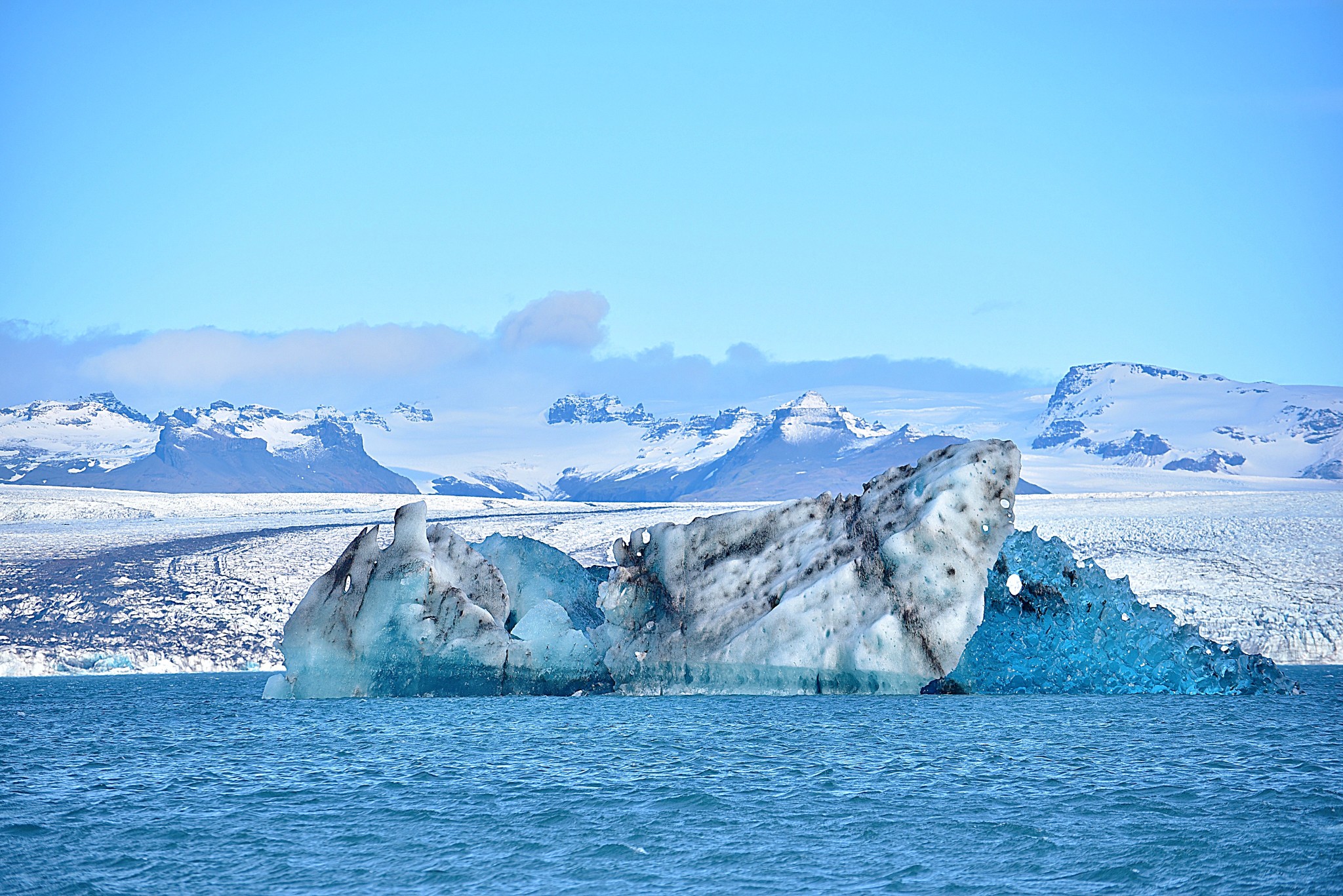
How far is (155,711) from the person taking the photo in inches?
1193

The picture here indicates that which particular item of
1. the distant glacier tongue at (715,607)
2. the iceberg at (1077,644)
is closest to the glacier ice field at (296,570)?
the iceberg at (1077,644)

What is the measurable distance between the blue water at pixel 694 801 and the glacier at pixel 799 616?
3.77 feet

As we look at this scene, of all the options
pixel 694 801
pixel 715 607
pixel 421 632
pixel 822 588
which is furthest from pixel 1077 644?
pixel 421 632

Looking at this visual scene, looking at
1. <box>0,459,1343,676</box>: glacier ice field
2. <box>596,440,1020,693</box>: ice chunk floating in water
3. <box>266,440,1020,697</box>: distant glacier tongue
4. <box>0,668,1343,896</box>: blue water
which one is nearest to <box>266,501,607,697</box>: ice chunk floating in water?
<box>266,440,1020,697</box>: distant glacier tongue

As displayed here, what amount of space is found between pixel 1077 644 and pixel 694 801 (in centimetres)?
1346

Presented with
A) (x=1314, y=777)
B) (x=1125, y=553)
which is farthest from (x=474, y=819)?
(x=1125, y=553)

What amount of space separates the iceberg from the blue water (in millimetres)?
993

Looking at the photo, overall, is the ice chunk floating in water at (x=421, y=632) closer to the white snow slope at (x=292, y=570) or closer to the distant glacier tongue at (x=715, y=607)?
the distant glacier tongue at (x=715, y=607)

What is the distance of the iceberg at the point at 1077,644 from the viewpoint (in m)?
26.5

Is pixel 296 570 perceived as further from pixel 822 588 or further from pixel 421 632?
pixel 822 588

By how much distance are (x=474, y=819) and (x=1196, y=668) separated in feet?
61.2

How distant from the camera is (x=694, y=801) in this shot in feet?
55.1

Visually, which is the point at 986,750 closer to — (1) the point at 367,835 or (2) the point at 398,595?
(1) the point at 367,835

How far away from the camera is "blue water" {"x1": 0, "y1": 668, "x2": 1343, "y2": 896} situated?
1280 cm
